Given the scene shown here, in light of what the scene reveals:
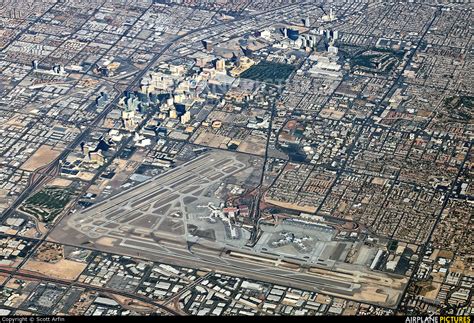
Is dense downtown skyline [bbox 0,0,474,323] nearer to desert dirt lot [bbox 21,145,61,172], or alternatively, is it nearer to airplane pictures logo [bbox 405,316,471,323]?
desert dirt lot [bbox 21,145,61,172]

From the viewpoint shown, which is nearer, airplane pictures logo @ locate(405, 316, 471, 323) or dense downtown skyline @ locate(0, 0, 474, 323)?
airplane pictures logo @ locate(405, 316, 471, 323)

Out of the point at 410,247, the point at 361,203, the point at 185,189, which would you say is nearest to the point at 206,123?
the point at 185,189

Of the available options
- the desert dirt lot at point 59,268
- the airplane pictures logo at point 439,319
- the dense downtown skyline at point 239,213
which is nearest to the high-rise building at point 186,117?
the dense downtown skyline at point 239,213

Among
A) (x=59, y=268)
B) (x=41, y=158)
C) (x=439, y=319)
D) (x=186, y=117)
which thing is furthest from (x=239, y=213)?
(x=439, y=319)

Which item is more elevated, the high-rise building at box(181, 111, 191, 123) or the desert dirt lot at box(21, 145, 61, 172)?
the desert dirt lot at box(21, 145, 61, 172)

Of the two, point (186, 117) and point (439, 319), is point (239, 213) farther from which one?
point (439, 319)

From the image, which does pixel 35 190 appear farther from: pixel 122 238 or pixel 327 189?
pixel 327 189

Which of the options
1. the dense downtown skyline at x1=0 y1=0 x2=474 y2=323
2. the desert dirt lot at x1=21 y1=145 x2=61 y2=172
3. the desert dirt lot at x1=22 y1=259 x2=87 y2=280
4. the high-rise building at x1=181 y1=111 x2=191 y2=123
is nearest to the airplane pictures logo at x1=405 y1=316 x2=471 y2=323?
the dense downtown skyline at x1=0 y1=0 x2=474 y2=323
